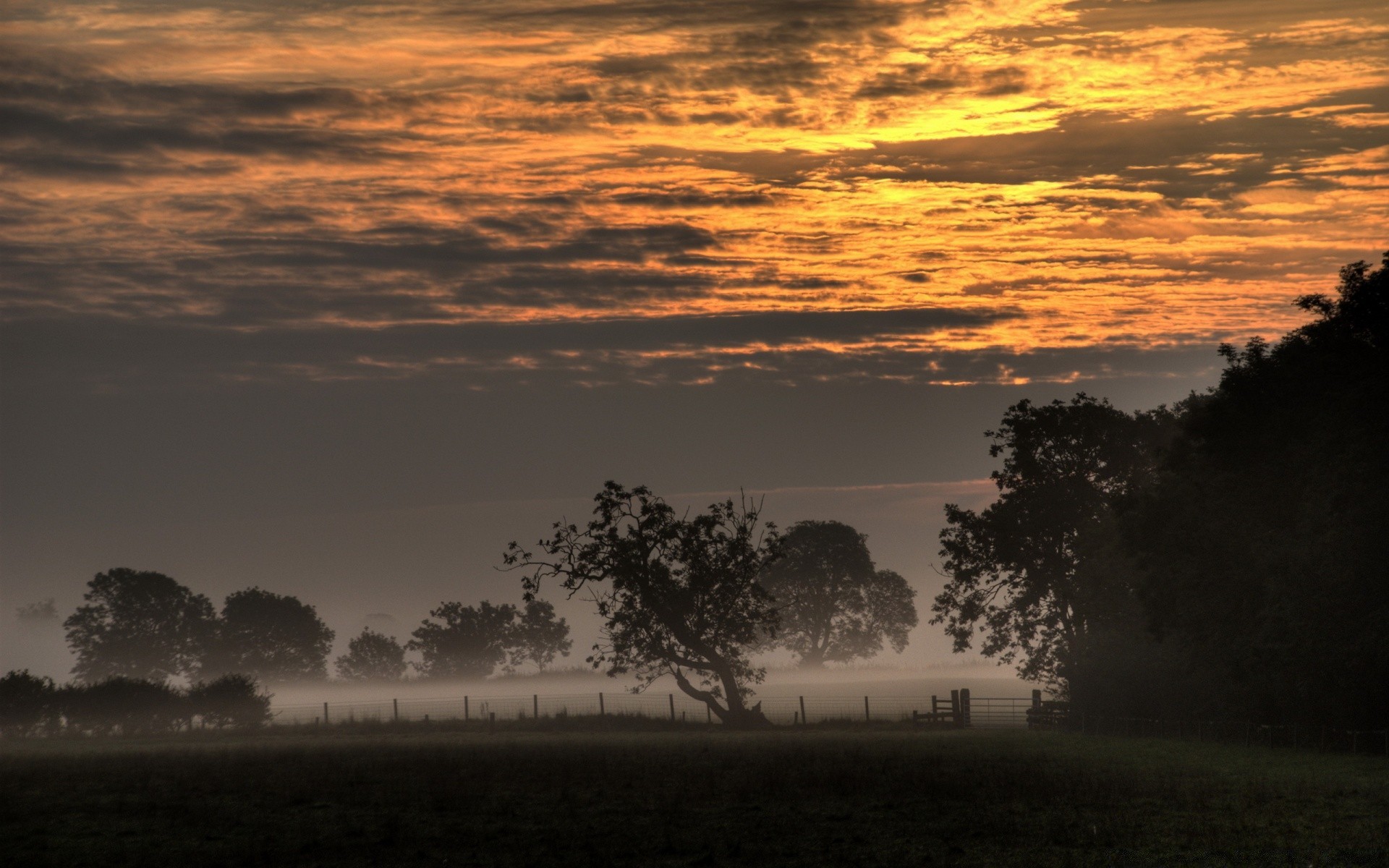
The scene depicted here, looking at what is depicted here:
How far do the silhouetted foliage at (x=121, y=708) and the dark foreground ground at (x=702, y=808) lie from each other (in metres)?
32.6

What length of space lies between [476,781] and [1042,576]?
49.9 m

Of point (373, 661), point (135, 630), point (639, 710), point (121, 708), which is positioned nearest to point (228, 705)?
point (121, 708)

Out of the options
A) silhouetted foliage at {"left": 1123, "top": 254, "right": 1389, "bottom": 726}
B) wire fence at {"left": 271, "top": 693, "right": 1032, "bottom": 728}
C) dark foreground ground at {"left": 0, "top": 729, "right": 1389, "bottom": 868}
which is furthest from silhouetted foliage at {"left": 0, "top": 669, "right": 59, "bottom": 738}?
silhouetted foliage at {"left": 1123, "top": 254, "right": 1389, "bottom": 726}

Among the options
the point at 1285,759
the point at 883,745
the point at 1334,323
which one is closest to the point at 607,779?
the point at 883,745

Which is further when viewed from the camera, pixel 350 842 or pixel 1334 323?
pixel 1334 323

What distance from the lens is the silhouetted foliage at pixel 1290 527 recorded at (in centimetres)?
4081

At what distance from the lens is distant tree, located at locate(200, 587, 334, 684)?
130m

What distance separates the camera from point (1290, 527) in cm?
4641

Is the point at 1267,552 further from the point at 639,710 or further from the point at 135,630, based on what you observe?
the point at 135,630

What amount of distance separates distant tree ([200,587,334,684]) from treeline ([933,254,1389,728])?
88034 mm

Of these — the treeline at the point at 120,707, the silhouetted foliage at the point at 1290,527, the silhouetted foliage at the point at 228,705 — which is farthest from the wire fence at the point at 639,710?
the silhouetted foliage at the point at 1290,527

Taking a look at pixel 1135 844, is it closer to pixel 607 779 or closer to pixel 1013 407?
pixel 607 779

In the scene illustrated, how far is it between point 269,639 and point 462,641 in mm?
23081

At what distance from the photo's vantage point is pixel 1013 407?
256 feet
